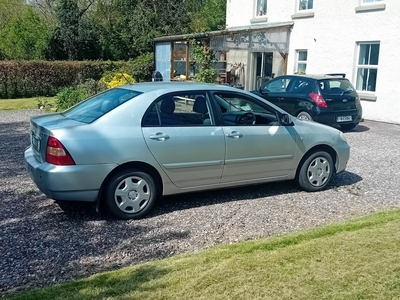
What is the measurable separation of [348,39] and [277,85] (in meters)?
4.58

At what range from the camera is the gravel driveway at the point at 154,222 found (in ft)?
13.9

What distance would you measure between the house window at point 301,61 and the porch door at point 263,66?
214cm

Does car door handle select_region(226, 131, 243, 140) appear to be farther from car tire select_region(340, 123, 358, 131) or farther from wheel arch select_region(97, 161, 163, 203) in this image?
car tire select_region(340, 123, 358, 131)

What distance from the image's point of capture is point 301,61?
59.3ft

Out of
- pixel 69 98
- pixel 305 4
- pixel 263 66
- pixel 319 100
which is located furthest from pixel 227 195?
pixel 263 66

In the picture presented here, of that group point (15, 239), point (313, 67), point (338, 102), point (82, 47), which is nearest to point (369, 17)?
point (313, 67)

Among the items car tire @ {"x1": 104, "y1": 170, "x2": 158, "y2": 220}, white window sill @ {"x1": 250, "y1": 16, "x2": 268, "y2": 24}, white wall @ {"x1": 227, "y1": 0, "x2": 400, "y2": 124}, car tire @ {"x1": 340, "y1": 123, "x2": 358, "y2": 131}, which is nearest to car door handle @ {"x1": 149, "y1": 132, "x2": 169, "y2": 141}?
car tire @ {"x1": 104, "y1": 170, "x2": 158, "y2": 220}

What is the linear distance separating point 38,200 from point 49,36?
23.1 metres

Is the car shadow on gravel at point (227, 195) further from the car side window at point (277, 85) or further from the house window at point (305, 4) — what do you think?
the house window at point (305, 4)

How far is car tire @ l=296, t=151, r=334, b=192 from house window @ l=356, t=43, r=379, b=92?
31.5ft

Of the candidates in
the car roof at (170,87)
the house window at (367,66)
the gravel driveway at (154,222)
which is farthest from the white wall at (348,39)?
the car roof at (170,87)

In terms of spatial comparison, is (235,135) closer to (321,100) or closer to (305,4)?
(321,100)

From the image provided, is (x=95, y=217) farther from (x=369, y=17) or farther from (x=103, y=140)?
(x=369, y=17)

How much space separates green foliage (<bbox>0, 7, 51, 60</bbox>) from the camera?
24562 millimetres
